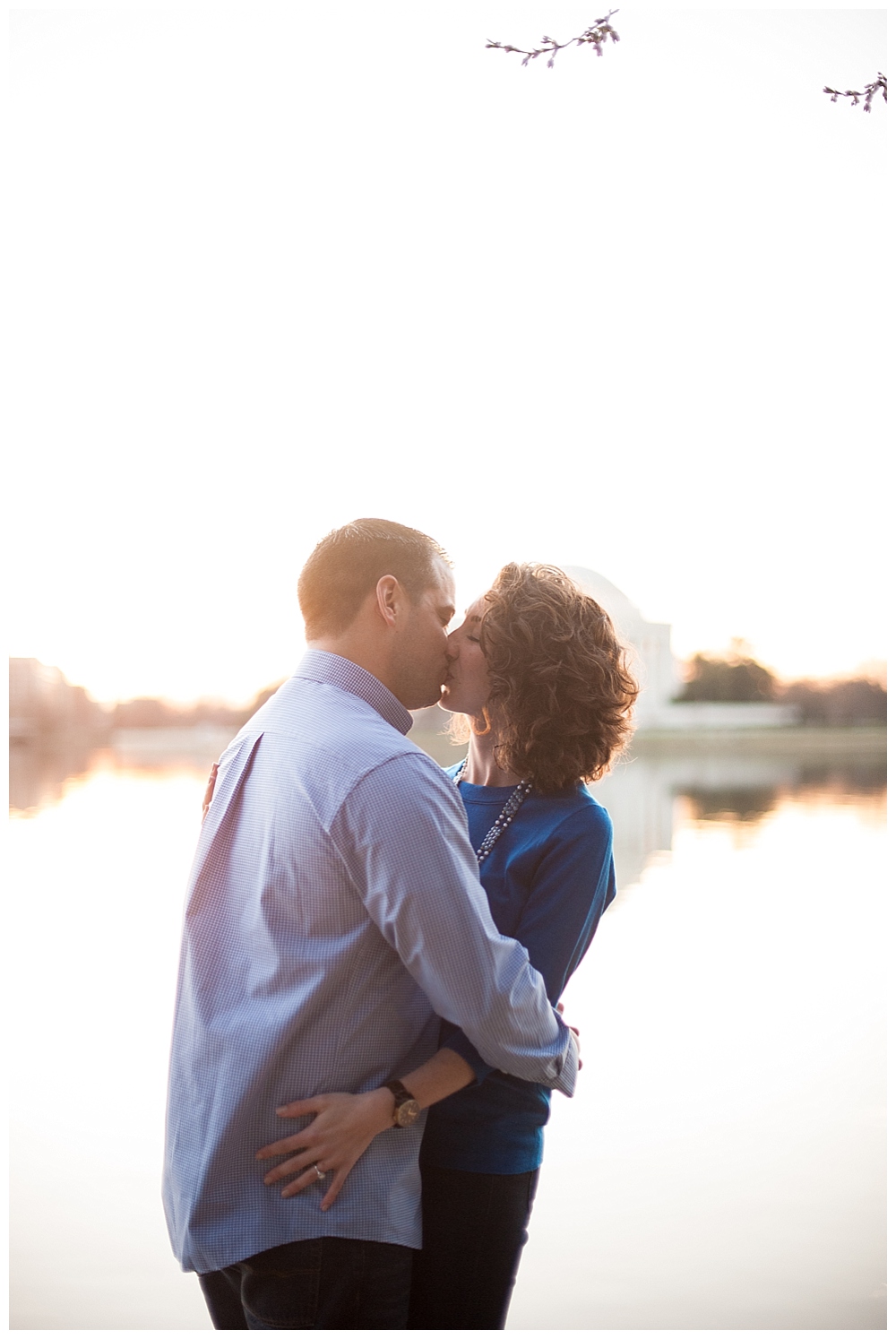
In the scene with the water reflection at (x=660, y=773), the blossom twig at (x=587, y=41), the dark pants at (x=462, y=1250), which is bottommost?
the water reflection at (x=660, y=773)

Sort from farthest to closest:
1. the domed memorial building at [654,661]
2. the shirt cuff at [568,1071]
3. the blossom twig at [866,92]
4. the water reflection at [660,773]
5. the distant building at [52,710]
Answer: the domed memorial building at [654,661], the distant building at [52,710], the water reflection at [660,773], the blossom twig at [866,92], the shirt cuff at [568,1071]

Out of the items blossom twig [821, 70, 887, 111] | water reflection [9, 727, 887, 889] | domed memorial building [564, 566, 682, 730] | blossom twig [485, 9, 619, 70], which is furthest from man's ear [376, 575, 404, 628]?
domed memorial building [564, 566, 682, 730]

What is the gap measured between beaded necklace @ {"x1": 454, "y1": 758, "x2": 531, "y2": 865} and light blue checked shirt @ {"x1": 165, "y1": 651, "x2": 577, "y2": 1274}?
0.75 feet

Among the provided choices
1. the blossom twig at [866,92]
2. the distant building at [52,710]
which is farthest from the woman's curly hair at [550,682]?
the distant building at [52,710]

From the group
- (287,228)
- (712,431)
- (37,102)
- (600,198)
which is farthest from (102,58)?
(712,431)

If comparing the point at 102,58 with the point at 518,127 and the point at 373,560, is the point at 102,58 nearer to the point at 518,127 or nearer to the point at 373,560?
the point at 518,127

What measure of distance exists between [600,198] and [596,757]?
2.94 meters

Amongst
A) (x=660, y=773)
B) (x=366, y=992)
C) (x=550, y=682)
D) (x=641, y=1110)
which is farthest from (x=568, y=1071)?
(x=660, y=773)

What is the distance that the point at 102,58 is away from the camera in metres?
2.28

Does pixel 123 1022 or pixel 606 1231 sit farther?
pixel 123 1022

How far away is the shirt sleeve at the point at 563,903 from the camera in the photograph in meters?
1.19

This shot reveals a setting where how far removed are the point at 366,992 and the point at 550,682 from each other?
447mm

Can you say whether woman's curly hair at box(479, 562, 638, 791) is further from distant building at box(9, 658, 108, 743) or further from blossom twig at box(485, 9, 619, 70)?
distant building at box(9, 658, 108, 743)

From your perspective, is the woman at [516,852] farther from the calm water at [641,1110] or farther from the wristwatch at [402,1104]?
the calm water at [641,1110]
